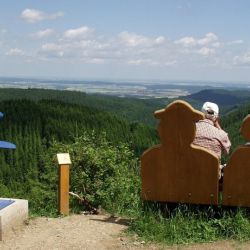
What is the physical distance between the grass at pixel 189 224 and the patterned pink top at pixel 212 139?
82 cm

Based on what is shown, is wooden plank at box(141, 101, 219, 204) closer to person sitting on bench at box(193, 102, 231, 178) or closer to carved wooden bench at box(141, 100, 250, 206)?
carved wooden bench at box(141, 100, 250, 206)

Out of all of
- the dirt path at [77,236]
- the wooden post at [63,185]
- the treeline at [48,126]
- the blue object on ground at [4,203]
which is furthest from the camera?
the treeline at [48,126]

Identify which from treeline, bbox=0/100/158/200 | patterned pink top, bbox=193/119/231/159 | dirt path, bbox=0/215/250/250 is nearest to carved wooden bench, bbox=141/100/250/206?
patterned pink top, bbox=193/119/231/159

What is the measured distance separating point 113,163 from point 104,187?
583 mm

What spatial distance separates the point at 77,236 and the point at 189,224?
148cm

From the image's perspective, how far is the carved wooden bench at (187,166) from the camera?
20.5ft

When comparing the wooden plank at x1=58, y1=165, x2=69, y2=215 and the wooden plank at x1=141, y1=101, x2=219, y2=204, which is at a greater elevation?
the wooden plank at x1=141, y1=101, x2=219, y2=204

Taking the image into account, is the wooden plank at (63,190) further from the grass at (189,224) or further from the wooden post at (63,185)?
the grass at (189,224)

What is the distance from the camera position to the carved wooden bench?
6262 mm

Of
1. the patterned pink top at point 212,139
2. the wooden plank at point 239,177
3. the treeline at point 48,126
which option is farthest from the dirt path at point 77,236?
the treeline at point 48,126

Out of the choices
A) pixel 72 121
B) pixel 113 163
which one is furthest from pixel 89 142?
pixel 72 121

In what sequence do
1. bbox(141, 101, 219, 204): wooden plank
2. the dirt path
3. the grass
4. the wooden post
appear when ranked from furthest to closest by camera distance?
1. the wooden post
2. bbox(141, 101, 219, 204): wooden plank
3. the grass
4. the dirt path

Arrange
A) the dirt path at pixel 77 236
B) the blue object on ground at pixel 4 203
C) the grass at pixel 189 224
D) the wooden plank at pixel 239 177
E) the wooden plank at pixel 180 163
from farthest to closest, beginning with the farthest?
the blue object on ground at pixel 4 203 < the wooden plank at pixel 180 163 < the wooden plank at pixel 239 177 < the grass at pixel 189 224 < the dirt path at pixel 77 236

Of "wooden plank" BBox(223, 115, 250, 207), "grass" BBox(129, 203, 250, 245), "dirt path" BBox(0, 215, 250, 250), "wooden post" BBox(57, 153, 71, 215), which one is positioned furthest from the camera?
"wooden post" BBox(57, 153, 71, 215)
